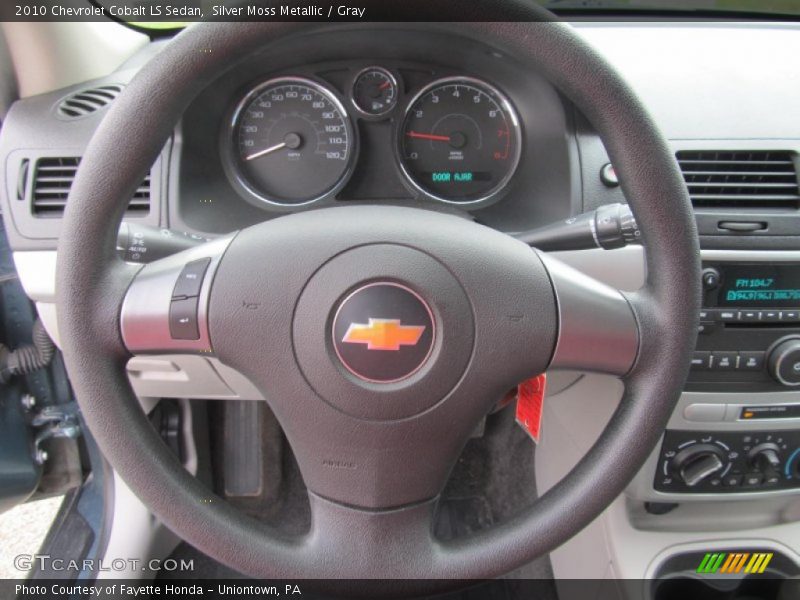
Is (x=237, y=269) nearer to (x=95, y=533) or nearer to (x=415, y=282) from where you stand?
(x=415, y=282)

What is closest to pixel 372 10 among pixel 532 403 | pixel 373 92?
pixel 373 92

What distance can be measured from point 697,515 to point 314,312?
43.9 inches

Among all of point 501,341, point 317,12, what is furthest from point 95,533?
point 317,12

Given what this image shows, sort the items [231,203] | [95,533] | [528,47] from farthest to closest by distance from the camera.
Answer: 1. [95,533]
2. [231,203]
3. [528,47]

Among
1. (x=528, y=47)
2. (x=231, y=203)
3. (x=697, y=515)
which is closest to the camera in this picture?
(x=528, y=47)

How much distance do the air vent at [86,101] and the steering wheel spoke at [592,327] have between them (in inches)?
35.7

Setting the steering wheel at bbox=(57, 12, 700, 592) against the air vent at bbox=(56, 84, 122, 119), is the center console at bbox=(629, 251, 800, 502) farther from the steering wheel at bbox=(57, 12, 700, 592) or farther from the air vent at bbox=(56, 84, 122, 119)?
the air vent at bbox=(56, 84, 122, 119)

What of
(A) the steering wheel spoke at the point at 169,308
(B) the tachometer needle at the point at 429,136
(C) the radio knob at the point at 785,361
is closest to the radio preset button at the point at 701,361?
(C) the radio knob at the point at 785,361

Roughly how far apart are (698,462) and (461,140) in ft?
2.55

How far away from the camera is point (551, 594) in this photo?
1804 mm

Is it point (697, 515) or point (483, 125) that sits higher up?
point (483, 125)

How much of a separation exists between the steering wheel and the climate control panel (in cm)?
54

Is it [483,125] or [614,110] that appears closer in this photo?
[614,110]

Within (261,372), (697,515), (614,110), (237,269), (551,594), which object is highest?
(614,110)
